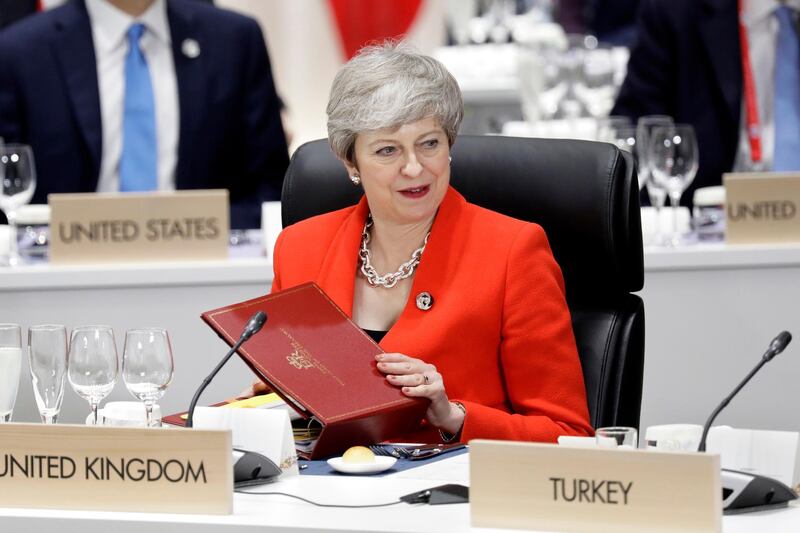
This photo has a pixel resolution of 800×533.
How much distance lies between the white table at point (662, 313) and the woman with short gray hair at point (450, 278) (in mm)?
854

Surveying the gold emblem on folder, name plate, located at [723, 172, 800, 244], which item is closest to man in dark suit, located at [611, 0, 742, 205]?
name plate, located at [723, 172, 800, 244]

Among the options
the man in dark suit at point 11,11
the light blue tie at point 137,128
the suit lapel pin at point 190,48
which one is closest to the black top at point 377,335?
the light blue tie at point 137,128

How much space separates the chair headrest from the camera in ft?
7.23

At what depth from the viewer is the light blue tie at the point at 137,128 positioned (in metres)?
3.90

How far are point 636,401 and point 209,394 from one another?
3.49 feet

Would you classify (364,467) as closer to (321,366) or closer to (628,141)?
(321,366)

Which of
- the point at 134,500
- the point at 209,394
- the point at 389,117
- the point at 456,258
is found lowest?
the point at 209,394

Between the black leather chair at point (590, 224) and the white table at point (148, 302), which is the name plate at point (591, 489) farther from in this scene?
the white table at point (148, 302)

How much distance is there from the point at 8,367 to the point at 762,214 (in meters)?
1.70

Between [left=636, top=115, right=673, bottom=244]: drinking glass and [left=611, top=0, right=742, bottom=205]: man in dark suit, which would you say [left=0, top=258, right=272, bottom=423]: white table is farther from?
[left=611, top=0, right=742, bottom=205]: man in dark suit

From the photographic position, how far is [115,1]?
3932 mm

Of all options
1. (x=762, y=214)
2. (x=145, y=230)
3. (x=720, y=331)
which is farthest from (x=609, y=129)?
(x=145, y=230)

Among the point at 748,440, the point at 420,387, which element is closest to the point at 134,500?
the point at 420,387

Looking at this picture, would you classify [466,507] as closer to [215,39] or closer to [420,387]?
[420,387]
